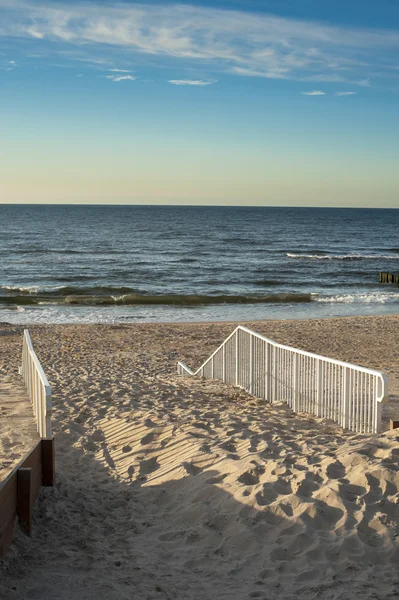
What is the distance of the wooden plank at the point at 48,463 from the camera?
583cm

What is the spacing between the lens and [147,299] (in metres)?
34.3

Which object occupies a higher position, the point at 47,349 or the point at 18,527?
the point at 18,527

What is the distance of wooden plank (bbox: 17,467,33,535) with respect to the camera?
4977mm

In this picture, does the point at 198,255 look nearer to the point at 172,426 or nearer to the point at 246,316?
the point at 246,316

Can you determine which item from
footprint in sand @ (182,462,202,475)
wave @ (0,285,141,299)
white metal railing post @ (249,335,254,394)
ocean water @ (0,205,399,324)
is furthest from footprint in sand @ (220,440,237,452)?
wave @ (0,285,141,299)

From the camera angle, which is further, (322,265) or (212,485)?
(322,265)

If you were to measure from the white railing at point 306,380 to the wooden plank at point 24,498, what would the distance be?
4019 millimetres

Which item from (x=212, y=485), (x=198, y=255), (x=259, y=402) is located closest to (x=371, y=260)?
(x=198, y=255)

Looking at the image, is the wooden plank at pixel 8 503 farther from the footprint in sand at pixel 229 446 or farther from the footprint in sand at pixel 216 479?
the footprint in sand at pixel 229 446

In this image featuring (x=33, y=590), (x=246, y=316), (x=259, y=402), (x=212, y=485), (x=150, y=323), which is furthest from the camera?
(x=246, y=316)

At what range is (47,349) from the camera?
18844mm

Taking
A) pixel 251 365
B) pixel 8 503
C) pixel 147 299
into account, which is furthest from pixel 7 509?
pixel 147 299

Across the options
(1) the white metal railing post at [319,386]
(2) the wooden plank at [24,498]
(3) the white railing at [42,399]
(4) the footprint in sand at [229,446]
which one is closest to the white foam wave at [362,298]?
(3) the white railing at [42,399]

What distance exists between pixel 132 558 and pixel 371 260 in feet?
172
